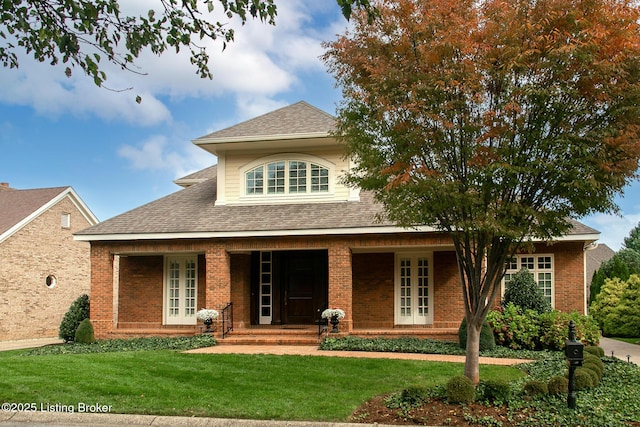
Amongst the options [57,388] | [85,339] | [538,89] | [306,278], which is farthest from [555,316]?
[85,339]

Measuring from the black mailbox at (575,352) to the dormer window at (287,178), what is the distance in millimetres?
11538

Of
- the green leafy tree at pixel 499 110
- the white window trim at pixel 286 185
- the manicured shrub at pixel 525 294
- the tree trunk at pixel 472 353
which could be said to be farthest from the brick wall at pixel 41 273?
the tree trunk at pixel 472 353

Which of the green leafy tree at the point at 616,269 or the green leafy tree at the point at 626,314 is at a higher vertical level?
the green leafy tree at the point at 616,269

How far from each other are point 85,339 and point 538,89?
14598 mm

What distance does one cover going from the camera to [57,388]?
9820mm

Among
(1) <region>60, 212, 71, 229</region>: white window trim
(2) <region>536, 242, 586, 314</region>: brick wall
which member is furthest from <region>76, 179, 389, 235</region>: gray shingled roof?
(1) <region>60, 212, 71, 229</region>: white window trim

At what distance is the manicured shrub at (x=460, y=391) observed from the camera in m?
8.60

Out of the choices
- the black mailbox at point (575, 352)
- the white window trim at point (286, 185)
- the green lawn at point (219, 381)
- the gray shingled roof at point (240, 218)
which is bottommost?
the green lawn at point (219, 381)

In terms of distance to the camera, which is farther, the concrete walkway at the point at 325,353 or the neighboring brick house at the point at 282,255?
the neighboring brick house at the point at 282,255

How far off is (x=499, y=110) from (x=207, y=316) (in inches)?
443

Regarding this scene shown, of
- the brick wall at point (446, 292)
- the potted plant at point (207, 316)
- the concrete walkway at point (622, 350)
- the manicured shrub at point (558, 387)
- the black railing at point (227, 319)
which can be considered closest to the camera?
the manicured shrub at point (558, 387)

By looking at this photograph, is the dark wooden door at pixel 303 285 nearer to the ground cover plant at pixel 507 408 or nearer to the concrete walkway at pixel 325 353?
the concrete walkway at pixel 325 353

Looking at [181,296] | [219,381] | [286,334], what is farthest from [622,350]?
[181,296]

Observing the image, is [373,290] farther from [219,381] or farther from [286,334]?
[219,381]
